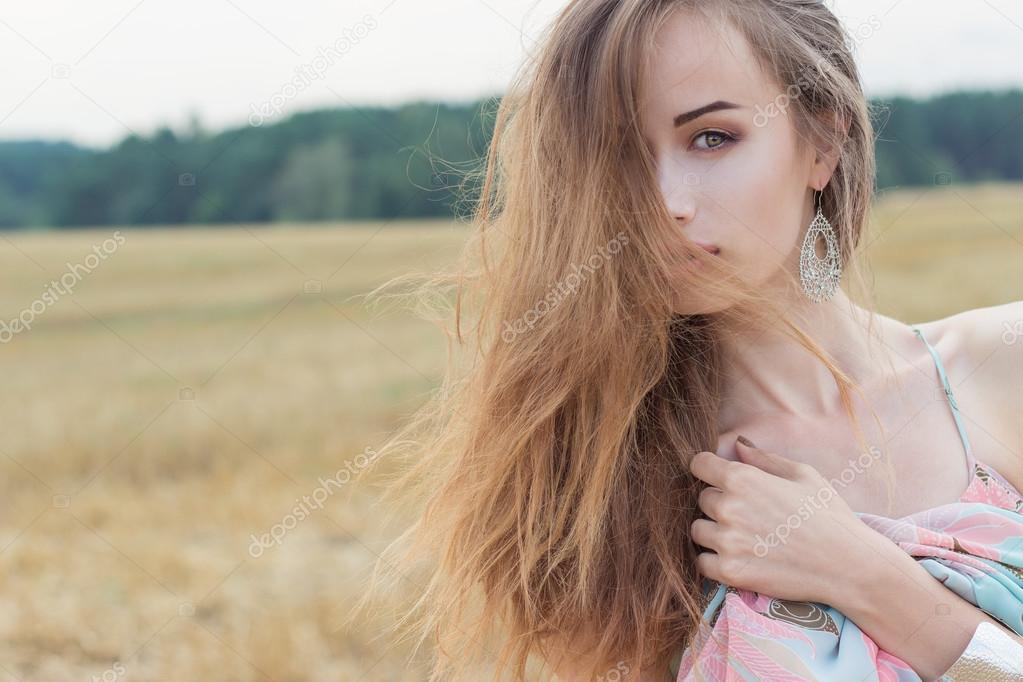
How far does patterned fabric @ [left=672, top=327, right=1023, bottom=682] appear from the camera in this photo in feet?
5.34

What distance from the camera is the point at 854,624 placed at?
1.67 meters

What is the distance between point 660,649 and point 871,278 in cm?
88

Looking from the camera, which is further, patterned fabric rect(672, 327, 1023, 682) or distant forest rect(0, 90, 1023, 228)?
distant forest rect(0, 90, 1023, 228)

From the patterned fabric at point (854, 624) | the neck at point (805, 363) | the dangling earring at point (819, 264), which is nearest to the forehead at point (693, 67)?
the dangling earring at point (819, 264)

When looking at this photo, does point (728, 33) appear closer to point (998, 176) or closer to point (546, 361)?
point (546, 361)

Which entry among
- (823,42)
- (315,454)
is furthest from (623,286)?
(315,454)

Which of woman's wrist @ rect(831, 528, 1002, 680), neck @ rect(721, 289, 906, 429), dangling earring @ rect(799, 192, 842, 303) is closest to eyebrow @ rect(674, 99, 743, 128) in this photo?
dangling earring @ rect(799, 192, 842, 303)

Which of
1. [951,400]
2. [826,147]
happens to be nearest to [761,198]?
[826,147]

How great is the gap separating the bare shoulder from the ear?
15.7 inches

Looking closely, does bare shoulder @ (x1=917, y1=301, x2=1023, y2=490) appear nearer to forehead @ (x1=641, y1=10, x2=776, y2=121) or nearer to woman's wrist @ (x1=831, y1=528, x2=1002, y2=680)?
woman's wrist @ (x1=831, y1=528, x2=1002, y2=680)

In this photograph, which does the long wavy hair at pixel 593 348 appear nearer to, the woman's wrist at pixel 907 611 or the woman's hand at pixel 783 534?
the woman's hand at pixel 783 534

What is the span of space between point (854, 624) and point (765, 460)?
33 cm

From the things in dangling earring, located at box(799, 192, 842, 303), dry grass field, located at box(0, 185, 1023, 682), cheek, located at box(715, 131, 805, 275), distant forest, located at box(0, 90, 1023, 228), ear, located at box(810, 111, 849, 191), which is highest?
distant forest, located at box(0, 90, 1023, 228)

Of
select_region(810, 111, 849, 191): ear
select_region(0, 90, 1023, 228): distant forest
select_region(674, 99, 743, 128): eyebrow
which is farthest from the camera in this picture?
select_region(0, 90, 1023, 228): distant forest
